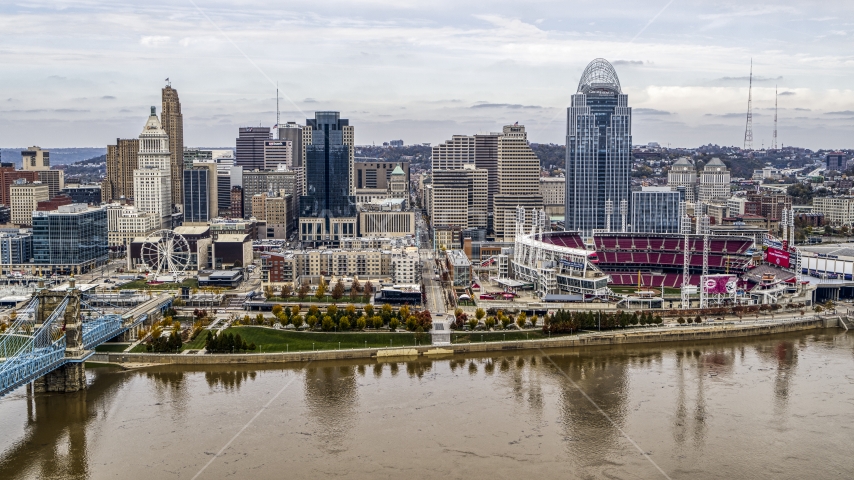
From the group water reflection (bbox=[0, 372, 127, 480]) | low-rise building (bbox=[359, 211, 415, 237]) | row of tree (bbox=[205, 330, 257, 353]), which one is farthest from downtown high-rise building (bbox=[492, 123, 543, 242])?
water reflection (bbox=[0, 372, 127, 480])

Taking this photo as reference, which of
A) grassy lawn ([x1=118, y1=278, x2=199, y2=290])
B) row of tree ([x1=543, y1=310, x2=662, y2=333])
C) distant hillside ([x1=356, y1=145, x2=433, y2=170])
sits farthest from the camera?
distant hillside ([x1=356, y1=145, x2=433, y2=170])

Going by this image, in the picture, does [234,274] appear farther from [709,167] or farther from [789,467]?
[709,167]

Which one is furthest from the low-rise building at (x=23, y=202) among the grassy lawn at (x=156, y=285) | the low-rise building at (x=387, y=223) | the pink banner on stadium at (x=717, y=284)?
the pink banner on stadium at (x=717, y=284)

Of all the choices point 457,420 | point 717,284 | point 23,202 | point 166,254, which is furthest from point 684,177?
point 457,420

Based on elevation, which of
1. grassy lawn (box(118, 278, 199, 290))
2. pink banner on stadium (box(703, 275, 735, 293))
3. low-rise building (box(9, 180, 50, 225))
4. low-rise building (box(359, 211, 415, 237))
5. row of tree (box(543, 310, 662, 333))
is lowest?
row of tree (box(543, 310, 662, 333))

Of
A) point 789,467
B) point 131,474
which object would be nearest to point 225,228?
point 131,474

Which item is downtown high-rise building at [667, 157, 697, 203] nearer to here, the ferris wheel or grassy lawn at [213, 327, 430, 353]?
the ferris wheel
